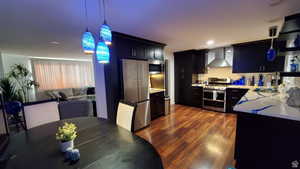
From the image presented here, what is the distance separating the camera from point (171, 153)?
6.97 ft

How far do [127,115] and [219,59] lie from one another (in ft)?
13.2

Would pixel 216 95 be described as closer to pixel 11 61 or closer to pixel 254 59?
pixel 254 59

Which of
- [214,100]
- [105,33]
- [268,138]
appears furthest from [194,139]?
[105,33]

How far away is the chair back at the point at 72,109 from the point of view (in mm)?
2071

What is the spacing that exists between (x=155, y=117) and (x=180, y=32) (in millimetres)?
2448

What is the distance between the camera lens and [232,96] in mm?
3895

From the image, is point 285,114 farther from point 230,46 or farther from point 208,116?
point 230,46

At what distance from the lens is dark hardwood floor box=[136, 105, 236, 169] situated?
1905 millimetres

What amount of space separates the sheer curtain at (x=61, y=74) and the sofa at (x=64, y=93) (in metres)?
0.35

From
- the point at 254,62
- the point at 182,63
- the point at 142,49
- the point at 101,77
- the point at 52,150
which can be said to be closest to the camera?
the point at 52,150

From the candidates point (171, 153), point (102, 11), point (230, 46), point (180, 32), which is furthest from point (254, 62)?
point (102, 11)

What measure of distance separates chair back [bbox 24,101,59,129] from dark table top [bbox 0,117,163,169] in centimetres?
58

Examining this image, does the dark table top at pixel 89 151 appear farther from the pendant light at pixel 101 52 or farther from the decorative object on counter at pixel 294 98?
the decorative object on counter at pixel 294 98

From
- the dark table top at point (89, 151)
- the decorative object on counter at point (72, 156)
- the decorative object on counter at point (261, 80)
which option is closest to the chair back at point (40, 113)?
the dark table top at point (89, 151)
